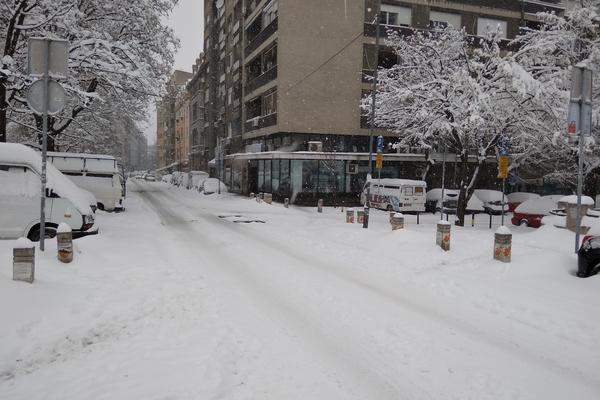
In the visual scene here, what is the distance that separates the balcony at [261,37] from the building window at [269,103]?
414 cm

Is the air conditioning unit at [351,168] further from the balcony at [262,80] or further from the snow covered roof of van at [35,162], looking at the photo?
the snow covered roof of van at [35,162]

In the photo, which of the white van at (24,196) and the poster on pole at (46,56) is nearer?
the poster on pole at (46,56)

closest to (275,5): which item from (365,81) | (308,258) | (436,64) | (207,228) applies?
(365,81)

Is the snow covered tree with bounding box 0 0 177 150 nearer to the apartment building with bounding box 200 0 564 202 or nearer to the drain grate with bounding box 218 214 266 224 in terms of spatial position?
the drain grate with bounding box 218 214 266 224

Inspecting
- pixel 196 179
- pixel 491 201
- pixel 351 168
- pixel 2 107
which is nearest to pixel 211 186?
pixel 196 179

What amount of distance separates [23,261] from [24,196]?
3.88m

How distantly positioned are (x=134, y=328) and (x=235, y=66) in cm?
4057

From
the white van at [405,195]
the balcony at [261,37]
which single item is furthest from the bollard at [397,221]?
the balcony at [261,37]

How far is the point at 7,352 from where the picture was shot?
4406 millimetres

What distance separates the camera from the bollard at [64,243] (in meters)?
7.72

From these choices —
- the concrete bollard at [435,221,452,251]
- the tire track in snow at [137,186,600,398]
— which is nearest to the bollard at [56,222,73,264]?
the tire track in snow at [137,186,600,398]

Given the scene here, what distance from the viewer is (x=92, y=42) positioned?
1383cm

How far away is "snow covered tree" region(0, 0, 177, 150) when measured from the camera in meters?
13.2

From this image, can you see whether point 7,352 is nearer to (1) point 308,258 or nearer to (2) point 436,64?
(1) point 308,258
